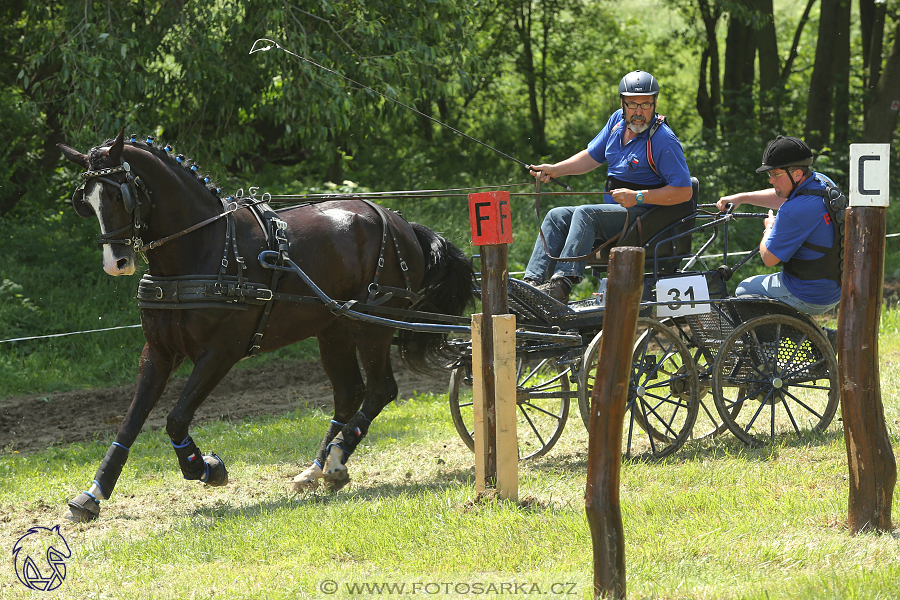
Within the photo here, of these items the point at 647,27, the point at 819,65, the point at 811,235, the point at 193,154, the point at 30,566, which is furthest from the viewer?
the point at 647,27

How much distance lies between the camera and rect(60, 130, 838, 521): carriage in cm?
495

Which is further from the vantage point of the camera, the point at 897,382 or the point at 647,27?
the point at 647,27

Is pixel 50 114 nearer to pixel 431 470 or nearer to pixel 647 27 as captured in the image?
pixel 431 470

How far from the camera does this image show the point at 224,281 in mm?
4992

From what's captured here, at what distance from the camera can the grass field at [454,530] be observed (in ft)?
11.5

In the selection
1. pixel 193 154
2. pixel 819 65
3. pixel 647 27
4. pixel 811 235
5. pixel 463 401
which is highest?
pixel 647 27

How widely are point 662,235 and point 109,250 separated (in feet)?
10.9

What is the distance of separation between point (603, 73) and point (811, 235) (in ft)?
43.3

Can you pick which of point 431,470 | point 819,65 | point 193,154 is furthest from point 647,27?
point 431,470

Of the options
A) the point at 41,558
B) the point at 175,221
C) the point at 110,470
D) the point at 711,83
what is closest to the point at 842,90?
the point at 711,83

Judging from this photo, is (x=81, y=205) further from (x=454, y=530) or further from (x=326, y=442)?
(x=454, y=530)

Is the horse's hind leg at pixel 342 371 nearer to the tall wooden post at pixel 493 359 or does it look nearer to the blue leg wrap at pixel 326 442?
the blue leg wrap at pixel 326 442

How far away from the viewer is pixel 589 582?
11.3ft

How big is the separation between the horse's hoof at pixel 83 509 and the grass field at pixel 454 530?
0.10 metres
